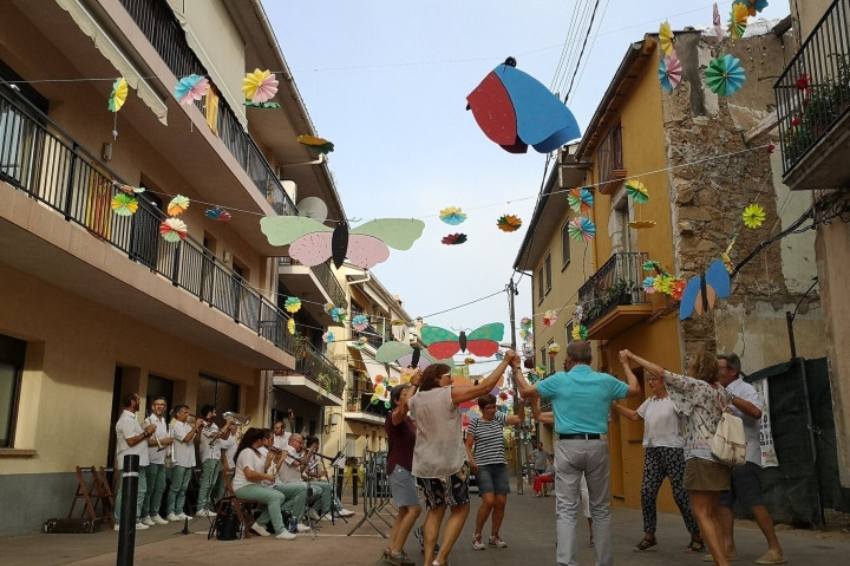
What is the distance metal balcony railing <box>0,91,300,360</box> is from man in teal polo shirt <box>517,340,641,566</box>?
243 inches

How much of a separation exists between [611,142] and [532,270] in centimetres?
1450

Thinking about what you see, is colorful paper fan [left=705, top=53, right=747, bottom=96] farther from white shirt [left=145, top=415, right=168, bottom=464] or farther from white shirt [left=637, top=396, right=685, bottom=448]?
white shirt [left=145, top=415, right=168, bottom=464]

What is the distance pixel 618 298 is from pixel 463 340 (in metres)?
3.52

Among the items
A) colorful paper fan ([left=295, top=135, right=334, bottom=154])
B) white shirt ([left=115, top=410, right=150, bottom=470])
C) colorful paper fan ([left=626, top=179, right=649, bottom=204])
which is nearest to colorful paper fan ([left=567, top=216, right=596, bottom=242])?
colorful paper fan ([left=626, top=179, right=649, bottom=204])

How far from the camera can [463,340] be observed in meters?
15.4

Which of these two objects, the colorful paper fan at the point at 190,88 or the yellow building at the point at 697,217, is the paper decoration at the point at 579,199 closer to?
the yellow building at the point at 697,217

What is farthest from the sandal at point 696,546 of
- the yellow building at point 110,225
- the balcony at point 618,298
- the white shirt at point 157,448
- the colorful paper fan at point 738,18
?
the balcony at point 618,298

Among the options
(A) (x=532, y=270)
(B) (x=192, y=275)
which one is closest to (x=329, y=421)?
(A) (x=532, y=270)


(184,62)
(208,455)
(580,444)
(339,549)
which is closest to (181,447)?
(208,455)

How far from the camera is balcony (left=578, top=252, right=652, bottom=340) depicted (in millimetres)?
15993

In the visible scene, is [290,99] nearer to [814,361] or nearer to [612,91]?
[612,91]

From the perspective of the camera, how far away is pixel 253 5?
670 inches

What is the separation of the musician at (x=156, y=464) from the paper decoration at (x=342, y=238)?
318 centimetres

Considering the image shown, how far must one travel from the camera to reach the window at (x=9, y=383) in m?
9.91
